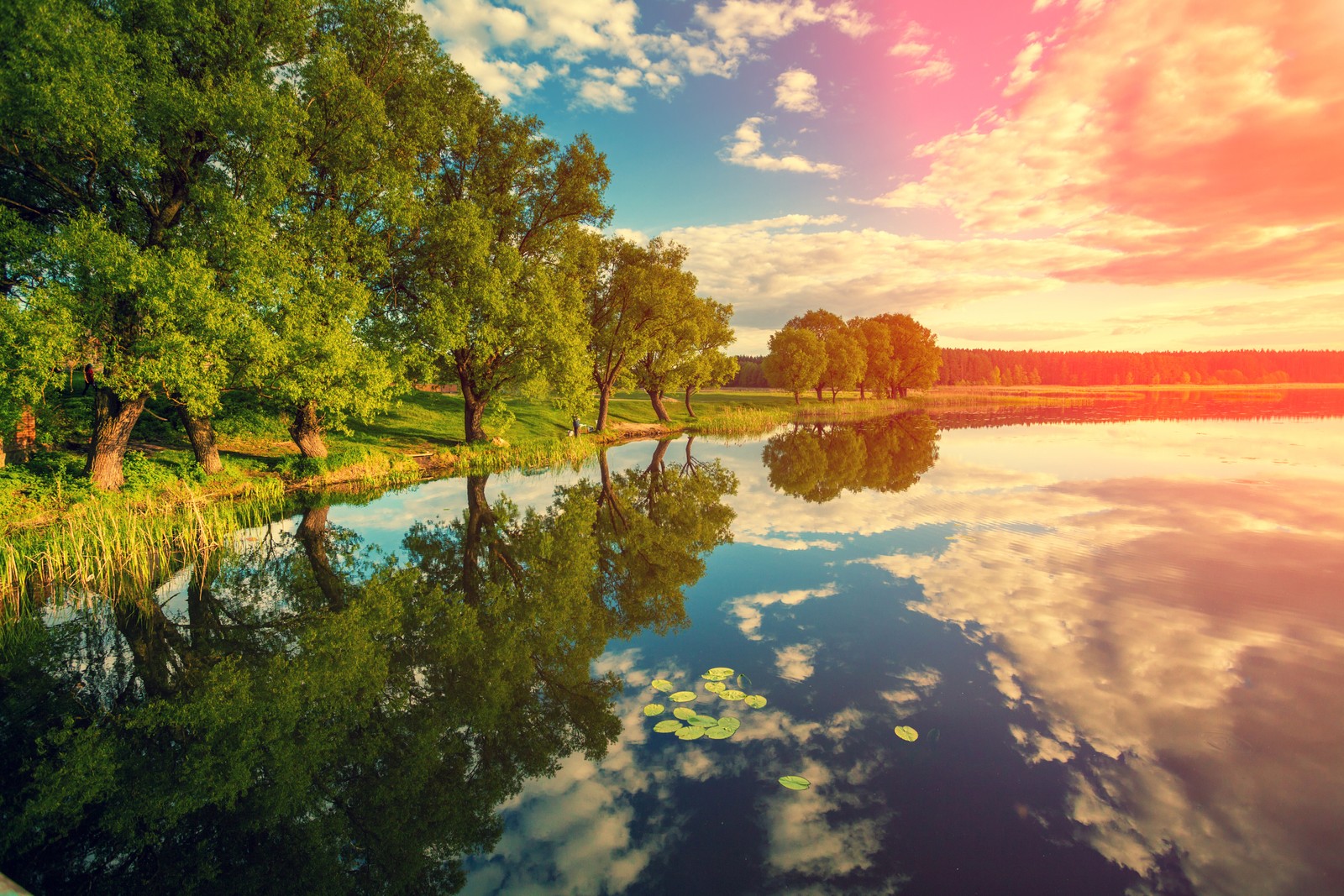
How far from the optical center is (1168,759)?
22.4ft

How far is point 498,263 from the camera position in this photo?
29375 mm

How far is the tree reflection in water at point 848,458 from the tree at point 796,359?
21474 millimetres

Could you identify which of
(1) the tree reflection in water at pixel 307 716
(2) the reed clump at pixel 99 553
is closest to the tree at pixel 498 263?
(2) the reed clump at pixel 99 553

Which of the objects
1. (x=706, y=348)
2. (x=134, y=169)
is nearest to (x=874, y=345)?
(x=706, y=348)

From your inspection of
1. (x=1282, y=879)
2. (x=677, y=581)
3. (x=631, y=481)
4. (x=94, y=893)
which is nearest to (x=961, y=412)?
(x=631, y=481)

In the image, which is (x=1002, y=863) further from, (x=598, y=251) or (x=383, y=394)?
(x=598, y=251)

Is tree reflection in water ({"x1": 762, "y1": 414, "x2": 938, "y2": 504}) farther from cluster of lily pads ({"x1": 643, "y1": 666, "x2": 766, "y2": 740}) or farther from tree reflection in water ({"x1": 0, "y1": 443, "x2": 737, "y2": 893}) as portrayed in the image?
cluster of lily pads ({"x1": 643, "y1": 666, "x2": 766, "y2": 740})

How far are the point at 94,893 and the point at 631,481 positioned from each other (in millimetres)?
21871

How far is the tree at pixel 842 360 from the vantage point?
79875 millimetres

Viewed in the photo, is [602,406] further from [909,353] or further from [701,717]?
[909,353]

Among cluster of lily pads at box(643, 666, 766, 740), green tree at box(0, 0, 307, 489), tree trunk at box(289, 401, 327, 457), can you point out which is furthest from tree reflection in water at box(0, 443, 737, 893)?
tree trunk at box(289, 401, 327, 457)

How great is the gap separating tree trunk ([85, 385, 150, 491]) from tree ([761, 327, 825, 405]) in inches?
2572

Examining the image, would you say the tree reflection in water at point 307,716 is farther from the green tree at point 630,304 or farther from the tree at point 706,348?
the tree at point 706,348

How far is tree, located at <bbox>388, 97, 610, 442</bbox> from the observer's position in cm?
2745
